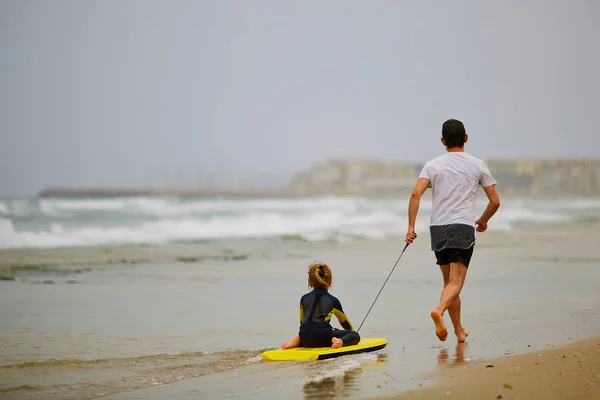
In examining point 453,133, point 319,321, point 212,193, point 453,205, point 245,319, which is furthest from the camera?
point 212,193

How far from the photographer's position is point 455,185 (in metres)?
6.05

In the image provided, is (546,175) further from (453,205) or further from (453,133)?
(453,205)

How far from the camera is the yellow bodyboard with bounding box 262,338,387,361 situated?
603 centimetres

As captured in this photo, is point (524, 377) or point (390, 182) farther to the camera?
point (390, 182)

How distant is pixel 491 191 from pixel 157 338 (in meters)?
2.80

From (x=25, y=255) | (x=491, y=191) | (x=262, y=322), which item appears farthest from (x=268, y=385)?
(x=25, y=255)

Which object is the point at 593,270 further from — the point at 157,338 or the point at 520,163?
Result: the point at 520,163

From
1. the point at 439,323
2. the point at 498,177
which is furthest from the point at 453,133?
the point at 498,177

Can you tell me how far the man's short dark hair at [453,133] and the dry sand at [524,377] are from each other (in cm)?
142

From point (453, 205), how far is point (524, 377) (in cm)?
140

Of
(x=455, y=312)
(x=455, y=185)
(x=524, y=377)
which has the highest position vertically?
(x=455, y=185)

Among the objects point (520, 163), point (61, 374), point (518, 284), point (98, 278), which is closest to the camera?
point (61, 374)

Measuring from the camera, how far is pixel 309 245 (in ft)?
64.1

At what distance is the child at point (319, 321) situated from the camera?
20.5 ft
